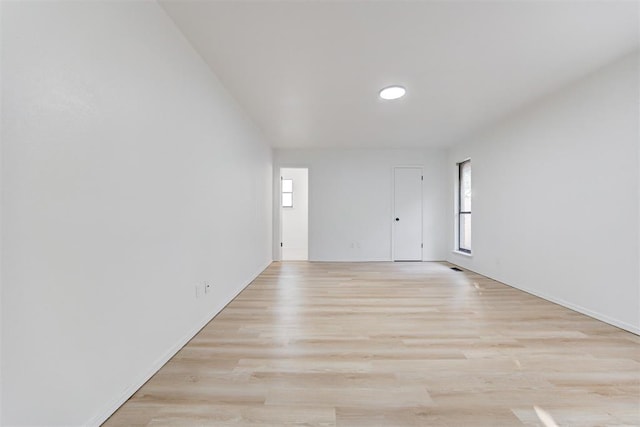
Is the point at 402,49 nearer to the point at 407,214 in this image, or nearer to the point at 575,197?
the point at 575,197

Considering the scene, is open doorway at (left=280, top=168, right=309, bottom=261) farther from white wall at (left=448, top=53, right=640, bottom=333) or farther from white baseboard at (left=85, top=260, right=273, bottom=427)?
white baseboard at (left=85, top=260, right=273, bottom=427)

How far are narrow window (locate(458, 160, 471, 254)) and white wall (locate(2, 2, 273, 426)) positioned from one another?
15.9ft

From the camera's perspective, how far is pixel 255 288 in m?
3.82

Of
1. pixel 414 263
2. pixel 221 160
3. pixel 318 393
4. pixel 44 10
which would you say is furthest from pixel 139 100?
pixel 414 263

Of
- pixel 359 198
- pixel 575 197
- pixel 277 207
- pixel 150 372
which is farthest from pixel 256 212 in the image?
pixel 575 197

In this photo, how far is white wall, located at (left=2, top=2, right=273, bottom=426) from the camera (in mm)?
981

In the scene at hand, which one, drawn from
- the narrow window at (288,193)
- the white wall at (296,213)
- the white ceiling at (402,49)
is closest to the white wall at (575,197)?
the white ceiling at (402,49)

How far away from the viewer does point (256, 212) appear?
4473 millimetres

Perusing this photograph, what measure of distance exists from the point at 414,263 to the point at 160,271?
197 inches

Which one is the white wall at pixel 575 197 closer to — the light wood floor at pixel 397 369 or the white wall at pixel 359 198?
the light wood floor at pixel 397 369

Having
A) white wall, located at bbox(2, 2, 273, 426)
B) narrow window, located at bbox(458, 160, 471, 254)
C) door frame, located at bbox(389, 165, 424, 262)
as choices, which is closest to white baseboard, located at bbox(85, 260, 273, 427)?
white wall, located at bbox(2, 2, 273, 426)

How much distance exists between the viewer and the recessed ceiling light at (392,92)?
119 inches

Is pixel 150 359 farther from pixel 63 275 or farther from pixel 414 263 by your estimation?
pixel 414 263

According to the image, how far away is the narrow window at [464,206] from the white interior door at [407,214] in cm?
77
